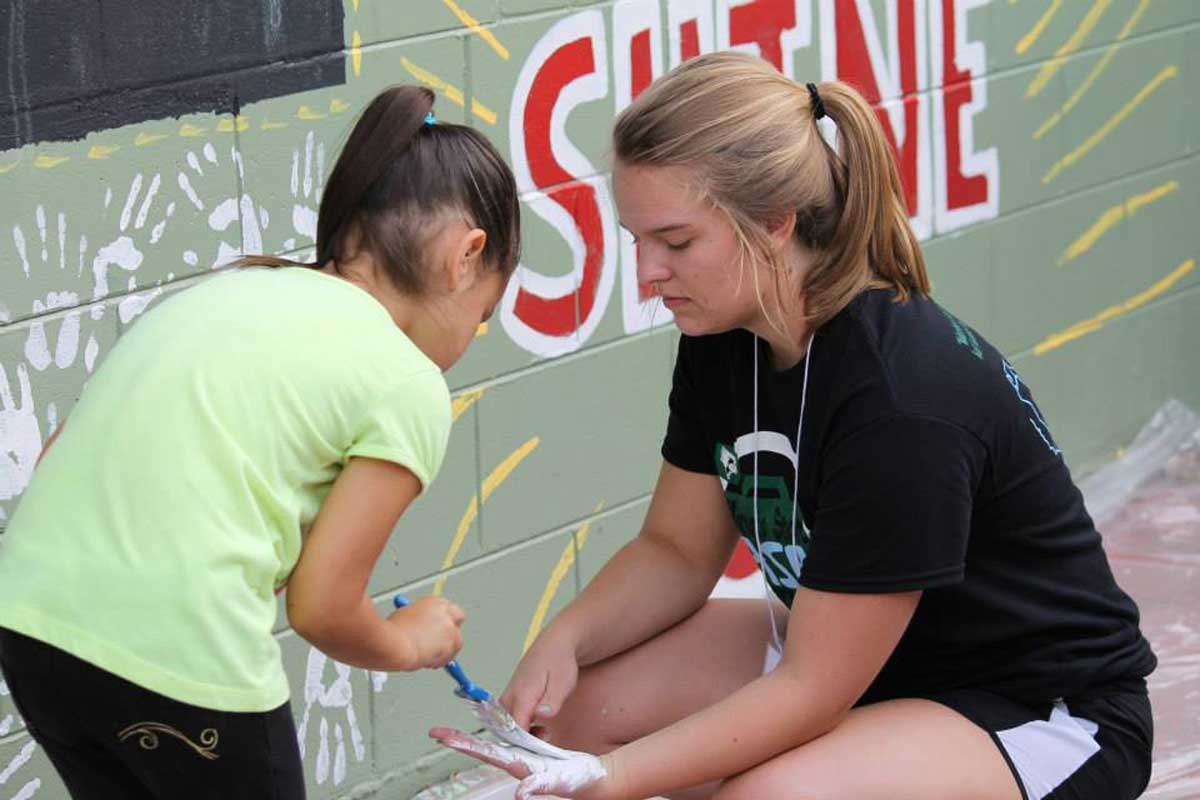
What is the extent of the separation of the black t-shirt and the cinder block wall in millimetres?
379

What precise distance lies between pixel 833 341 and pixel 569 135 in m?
1.12

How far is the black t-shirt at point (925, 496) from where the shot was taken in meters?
2.29

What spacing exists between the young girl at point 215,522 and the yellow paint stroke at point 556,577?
1401 millimetres

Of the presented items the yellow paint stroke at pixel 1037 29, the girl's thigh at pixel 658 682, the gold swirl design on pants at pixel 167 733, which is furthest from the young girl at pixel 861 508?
the yellow paint stroke at pixel 1037 29

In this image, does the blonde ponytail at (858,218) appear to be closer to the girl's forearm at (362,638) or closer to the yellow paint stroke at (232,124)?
the girl's forearm at (362,638)

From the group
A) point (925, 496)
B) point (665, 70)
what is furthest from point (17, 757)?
point (665, 70)

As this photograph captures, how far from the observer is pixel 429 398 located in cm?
205

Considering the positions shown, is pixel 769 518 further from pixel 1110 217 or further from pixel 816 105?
pixel 1110 217

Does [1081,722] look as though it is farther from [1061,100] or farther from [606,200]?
[1061,100]

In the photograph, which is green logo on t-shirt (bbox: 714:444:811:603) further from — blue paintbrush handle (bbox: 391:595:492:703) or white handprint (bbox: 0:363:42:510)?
white handprint (bbox: 0:363:42:510)

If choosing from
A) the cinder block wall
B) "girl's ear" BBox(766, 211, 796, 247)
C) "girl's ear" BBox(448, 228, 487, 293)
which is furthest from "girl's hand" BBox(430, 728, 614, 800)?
"girl's ear" BBox(766, 211, 796, 247)

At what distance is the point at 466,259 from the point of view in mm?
2166

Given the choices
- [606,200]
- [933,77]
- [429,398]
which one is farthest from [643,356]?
[429,398]

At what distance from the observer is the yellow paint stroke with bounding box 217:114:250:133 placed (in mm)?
2883
